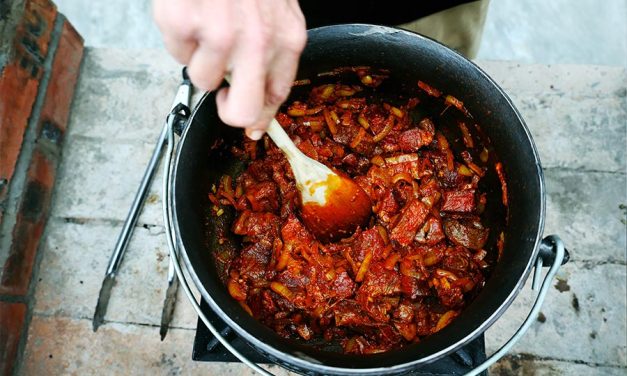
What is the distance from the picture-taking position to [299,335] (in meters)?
1.81

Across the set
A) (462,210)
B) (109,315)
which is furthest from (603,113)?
(109,315)

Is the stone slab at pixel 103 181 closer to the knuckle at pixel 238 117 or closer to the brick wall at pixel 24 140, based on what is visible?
the brick wall at pixel 24 140

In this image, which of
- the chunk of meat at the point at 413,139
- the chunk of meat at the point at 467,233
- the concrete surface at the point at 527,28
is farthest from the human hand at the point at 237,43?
A: the concrete surface at the point at 527,28

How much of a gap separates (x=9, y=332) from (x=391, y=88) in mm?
2202

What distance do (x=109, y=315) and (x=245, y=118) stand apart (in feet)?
6.45

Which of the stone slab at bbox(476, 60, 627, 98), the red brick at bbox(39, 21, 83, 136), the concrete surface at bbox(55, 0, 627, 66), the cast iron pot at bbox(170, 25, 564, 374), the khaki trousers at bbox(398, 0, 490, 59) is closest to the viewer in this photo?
the cast iron pot at bbox(170, 25, 564, 374)

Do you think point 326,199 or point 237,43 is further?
point 326,199

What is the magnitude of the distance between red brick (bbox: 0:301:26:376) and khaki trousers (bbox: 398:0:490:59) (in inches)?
95.0

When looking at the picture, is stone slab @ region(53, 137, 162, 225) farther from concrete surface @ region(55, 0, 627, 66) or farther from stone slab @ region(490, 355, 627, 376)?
stone slab @ region(490, 355, 627, 376)

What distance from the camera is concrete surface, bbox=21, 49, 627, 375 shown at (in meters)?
2.53

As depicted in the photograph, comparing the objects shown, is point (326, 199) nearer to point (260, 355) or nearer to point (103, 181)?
point (260, 355)

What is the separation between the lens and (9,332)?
246 centimetres

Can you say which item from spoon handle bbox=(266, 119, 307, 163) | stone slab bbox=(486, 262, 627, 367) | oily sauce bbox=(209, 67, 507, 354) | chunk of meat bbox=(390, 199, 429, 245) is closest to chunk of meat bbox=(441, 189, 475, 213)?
oily sauce bbox=(209, 67, 507, 354)

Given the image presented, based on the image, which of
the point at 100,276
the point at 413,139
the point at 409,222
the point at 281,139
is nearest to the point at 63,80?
the point at 100,276
